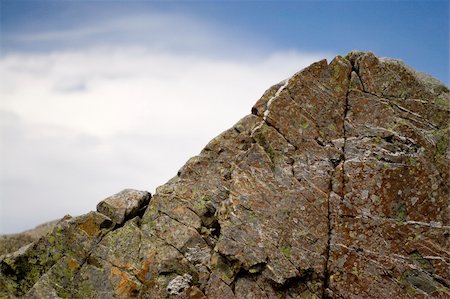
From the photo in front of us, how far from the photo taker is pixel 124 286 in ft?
68.4

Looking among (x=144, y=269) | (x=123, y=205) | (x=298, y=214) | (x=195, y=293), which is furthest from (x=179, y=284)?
(x=298, y=214)

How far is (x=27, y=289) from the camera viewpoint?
73.9 feet

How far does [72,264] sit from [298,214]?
36.6ft

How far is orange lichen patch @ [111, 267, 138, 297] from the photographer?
20.8m

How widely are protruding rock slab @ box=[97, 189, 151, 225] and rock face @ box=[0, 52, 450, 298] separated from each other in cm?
8

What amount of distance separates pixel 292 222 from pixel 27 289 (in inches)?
537

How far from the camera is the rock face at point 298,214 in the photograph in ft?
66.7

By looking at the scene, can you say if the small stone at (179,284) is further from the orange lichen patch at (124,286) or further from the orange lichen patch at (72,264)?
the orange lichen patch at (72,264)

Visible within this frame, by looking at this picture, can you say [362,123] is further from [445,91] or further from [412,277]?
[412,277]

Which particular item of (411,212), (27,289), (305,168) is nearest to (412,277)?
(411,212)

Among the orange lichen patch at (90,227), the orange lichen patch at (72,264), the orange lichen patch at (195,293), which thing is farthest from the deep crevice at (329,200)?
the orange lichen patch at (72,264)

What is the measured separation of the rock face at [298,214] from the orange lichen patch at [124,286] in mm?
46

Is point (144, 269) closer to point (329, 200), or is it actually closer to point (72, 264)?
point (72, 264)

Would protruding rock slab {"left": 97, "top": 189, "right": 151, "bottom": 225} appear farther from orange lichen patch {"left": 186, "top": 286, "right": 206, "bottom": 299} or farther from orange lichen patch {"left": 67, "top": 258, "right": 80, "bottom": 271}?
orange lichen patch {"left": 186, "top": 286, "right": 206, "bottom": 299}
